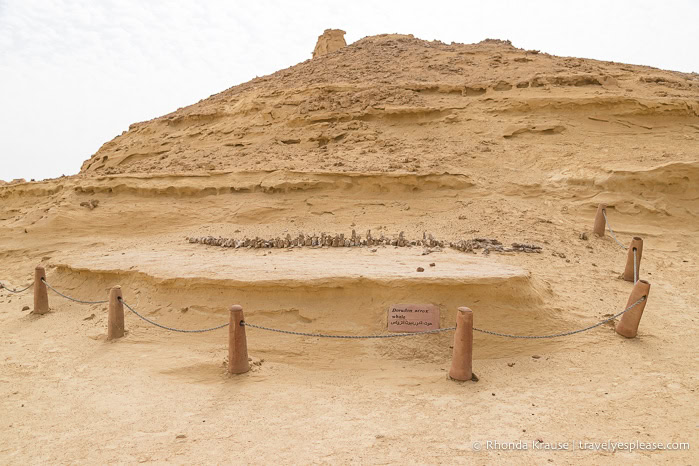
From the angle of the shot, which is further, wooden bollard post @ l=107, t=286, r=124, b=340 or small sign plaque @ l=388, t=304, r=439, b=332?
wooden bollard post @ l=107, t=286, r=124, b=340

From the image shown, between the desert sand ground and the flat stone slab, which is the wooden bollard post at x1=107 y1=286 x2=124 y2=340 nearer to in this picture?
the desert sand ground

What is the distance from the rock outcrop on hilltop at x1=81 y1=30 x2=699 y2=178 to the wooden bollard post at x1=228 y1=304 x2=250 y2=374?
22.0 ft

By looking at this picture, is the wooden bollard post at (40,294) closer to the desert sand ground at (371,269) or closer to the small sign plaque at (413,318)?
the desert sand ground at (371,269)

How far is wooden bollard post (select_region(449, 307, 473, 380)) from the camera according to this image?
4.34 m

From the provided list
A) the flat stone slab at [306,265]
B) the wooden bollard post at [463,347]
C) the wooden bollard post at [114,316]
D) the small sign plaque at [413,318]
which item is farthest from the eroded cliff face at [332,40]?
the wooden bollard post at [463,347]

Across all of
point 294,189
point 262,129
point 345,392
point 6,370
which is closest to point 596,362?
point 345,392

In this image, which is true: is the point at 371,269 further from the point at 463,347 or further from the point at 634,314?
the point at 634,314

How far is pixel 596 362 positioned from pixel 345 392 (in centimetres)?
266

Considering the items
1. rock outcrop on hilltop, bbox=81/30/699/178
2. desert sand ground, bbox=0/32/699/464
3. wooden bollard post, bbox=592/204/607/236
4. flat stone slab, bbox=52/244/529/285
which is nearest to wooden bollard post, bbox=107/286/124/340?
desert sand ground, bbox=0/32/699/464

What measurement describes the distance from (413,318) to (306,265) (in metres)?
1.75

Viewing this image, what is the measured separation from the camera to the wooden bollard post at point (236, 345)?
15.1 ft

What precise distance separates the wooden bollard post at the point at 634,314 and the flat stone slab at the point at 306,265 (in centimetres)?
117

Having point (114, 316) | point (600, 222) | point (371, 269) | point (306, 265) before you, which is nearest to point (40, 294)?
point (114, 316)

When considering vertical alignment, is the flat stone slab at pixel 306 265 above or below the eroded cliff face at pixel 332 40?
below
